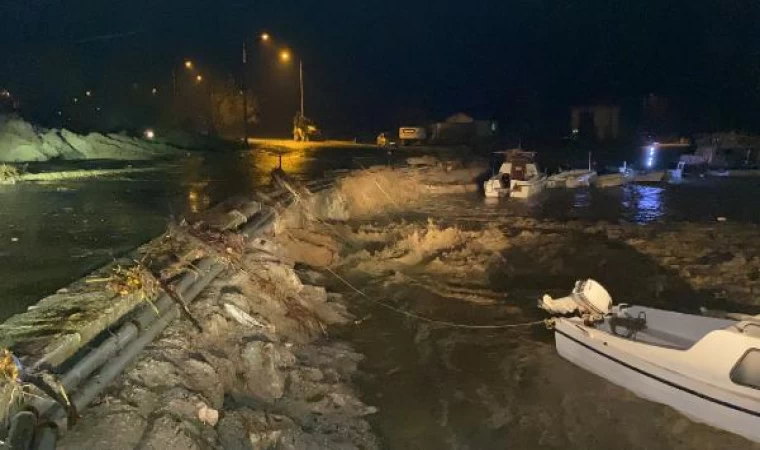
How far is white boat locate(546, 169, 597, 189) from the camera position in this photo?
3653 centimetres

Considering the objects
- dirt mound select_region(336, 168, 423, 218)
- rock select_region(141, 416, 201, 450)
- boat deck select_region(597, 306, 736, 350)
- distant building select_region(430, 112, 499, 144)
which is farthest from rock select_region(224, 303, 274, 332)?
distant building select_region(430, 112, 499, 144)

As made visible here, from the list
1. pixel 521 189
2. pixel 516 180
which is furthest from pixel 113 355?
pixel 516 180

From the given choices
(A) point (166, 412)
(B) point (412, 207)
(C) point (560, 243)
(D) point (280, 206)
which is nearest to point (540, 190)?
(B) point (412, 207)

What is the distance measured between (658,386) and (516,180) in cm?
2391

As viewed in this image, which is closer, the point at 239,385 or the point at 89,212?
the point at 239,385

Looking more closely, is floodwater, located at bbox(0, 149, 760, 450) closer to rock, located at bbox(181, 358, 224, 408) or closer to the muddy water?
the muddy water

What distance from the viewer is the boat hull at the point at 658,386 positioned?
845cm

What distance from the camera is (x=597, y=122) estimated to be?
69.1 metres

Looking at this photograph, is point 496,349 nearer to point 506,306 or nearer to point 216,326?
point 506,306

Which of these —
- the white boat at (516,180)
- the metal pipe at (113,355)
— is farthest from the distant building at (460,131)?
the metal pipe at (113,355)

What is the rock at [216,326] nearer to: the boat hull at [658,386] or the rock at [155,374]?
the rock at [155,374]

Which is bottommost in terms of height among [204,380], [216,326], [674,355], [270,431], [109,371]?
[270,431]

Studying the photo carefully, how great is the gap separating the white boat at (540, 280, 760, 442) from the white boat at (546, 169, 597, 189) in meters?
25.5

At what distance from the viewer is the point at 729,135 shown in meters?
50.8
